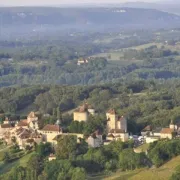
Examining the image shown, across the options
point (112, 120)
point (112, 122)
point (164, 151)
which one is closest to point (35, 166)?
point (164, 151)

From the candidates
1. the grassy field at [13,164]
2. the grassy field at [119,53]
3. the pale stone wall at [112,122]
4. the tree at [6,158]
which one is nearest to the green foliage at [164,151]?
the pale stone wall at [112,122]

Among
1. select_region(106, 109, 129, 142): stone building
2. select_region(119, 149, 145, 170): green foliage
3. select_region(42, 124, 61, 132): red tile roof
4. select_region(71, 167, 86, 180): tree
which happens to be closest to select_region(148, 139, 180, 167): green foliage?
select_region(119, 149, 145, 170): green foliage

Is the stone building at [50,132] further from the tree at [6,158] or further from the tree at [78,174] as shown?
the tree at [78,174]

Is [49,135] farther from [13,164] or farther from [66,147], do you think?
[66,147]

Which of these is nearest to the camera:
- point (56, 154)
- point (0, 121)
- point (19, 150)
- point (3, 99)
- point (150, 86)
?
point (56, 154)

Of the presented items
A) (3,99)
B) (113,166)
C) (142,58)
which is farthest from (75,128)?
(142,58)

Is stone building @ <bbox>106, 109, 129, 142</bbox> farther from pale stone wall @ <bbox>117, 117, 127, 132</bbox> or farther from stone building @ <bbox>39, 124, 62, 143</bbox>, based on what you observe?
stone building @ <bbox>39, 124, 62, 143</bbox>

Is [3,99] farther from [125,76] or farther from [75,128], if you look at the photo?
[125,76]
